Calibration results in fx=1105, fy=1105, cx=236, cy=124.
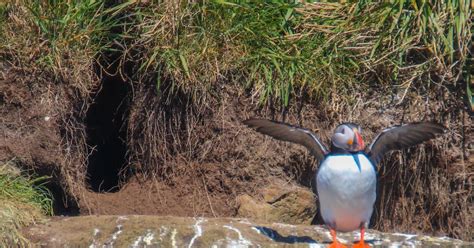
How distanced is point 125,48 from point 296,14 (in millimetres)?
1183

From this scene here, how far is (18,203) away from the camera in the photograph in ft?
22.2

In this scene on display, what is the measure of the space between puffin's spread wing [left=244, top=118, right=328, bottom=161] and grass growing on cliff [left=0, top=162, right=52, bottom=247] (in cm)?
142

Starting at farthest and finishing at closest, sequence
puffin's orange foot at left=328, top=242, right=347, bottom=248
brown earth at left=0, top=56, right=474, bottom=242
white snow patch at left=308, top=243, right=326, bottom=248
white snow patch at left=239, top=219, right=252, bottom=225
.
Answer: brown earth at left=0, top=56, right=474, bottom=242, white snow patch at left=239, top=219, right=252, bottom=225, white snow patch at left=308, top=243, right=326, bottom=248, puffin's orange foot at left=328, top=242, right=347, bottom=248

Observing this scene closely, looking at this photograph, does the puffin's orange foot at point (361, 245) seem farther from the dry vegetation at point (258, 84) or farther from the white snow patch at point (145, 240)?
the white snow patch at point (145, 240)

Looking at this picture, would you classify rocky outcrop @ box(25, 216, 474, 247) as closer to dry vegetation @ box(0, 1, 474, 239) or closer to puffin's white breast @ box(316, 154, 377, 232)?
puffin's white breast @ box(316, 154, 377, 232)

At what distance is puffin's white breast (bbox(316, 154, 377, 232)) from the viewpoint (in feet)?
21.2

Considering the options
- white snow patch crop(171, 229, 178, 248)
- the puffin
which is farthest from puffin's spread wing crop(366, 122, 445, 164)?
white snow patch crop(171, 229, 178, 248)

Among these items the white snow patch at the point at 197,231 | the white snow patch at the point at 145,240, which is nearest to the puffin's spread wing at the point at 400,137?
the white snow patch at the point at 197,231

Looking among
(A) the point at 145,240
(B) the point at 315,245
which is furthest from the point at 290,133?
(A) the point at 145,240

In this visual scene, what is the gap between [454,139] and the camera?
737cm

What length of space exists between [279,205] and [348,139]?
3.31 ft

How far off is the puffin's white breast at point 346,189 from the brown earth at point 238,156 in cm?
79

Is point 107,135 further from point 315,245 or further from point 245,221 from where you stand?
point 315,245

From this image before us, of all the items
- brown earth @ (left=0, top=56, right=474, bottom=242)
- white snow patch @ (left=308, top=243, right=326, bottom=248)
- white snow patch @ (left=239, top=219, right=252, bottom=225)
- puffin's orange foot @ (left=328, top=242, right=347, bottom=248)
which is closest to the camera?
puffin's orange foot @ (left=328, top=242, right=347, bottom=248)
